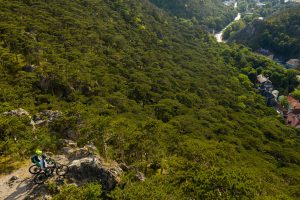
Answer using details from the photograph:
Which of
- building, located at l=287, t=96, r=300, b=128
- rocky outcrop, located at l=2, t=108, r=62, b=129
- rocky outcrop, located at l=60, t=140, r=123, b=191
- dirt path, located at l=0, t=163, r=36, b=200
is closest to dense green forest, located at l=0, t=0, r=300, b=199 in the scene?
rocky outcrop, located at l=60, t=140, r=123, b=191

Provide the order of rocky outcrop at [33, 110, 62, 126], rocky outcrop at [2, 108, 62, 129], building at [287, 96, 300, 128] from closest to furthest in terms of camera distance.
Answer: rocky outcrop at [2, 108, 62, 129]
rocky outcrop at [33, 110, 62, 126]
building at [287, 96, 300, 128]

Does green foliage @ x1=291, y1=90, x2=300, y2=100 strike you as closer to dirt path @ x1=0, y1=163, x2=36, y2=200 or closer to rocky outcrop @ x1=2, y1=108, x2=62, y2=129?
rocky outcrop @ x1=2, y1=108, x2=62, y2=129

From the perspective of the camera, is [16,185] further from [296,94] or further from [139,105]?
[296,94]

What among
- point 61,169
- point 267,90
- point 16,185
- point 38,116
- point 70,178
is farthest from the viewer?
point 267,90

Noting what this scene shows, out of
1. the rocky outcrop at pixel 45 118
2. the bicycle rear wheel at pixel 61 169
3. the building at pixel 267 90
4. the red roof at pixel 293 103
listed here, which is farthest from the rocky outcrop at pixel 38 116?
the building at pixel 267 90

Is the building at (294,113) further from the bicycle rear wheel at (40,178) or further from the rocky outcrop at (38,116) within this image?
the bicycle rear wheel at (40,178)

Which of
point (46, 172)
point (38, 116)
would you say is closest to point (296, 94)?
point (38, 116)
